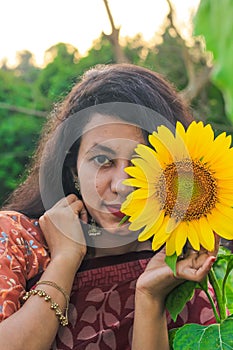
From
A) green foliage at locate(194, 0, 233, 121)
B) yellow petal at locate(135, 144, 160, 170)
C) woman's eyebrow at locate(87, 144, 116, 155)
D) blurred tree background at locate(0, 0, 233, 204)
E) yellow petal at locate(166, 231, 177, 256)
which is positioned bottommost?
blurred tree background at locate(0, 0, 233, 204)

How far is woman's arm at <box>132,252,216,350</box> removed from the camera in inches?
33.5

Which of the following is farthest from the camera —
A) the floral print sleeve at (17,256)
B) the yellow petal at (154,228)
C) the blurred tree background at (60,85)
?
the blurred tree background at (60,85)

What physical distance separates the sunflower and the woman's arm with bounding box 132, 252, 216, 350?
63mm

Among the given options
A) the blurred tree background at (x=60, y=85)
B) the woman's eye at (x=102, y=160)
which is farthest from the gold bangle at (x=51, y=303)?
the blurred tree background at (x=60, y=85)

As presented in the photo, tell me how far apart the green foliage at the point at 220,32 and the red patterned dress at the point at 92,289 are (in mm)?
1060

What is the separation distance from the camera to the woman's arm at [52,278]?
1.14m

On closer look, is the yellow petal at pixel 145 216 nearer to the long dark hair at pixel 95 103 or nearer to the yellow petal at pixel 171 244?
the yellow petal at pixel 171 244

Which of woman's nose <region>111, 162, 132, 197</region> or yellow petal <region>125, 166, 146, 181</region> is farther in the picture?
woman's nose <region>111, 162, 132, 197</region>

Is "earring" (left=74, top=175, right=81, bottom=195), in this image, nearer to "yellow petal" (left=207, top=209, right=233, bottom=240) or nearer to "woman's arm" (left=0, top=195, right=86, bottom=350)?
"woman's arm" (left=0, top=195, right=86, bottom=350)

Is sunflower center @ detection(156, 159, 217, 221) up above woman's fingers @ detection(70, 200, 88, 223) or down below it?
above

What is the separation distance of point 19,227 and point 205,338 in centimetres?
63

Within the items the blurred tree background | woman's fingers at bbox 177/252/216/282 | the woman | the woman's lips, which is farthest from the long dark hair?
the blurred tree background

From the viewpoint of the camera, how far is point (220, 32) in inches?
9.1

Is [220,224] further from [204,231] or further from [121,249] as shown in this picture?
[121,249]
